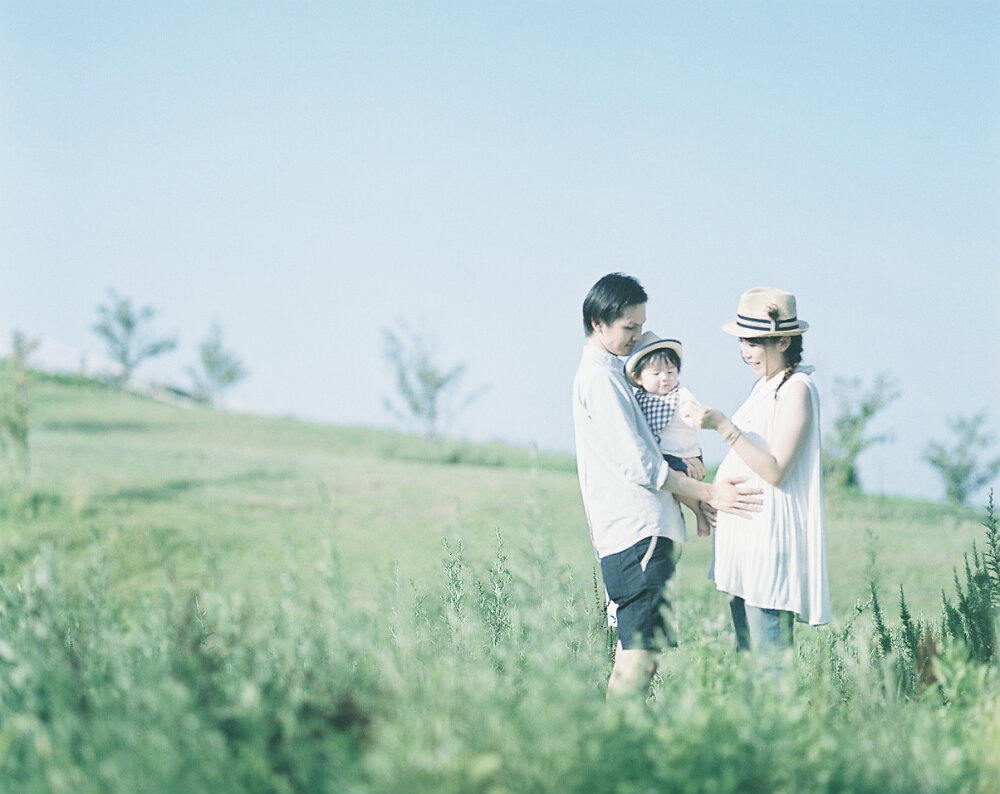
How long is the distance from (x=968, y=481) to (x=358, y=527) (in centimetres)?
2365

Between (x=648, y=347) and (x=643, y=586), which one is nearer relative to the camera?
(x=643, y=586)

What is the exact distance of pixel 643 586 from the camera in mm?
A: 3961

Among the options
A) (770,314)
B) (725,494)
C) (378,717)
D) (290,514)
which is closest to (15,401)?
(290,514)

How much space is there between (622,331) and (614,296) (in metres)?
0.16

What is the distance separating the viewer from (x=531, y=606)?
3.54m

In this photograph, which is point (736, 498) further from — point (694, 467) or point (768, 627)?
point (768, 627)

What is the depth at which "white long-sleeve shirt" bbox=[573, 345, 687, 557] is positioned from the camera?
3926 millimetres

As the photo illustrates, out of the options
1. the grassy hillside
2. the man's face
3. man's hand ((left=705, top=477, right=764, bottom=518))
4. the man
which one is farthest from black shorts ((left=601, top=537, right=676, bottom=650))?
the grassy hillside

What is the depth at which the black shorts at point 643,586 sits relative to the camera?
13.0 feet

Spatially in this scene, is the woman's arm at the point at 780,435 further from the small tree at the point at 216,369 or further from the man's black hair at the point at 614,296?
the small tree at the point at 216,369

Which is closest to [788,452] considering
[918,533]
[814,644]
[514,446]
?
[814,644]

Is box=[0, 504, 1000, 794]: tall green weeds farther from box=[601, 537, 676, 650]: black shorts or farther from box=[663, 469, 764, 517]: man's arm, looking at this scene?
box=[663, 469, 764, 517]: man's arm

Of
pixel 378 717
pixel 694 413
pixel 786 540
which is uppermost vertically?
pixel 694 413

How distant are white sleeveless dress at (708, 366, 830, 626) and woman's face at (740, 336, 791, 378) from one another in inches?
2.4
